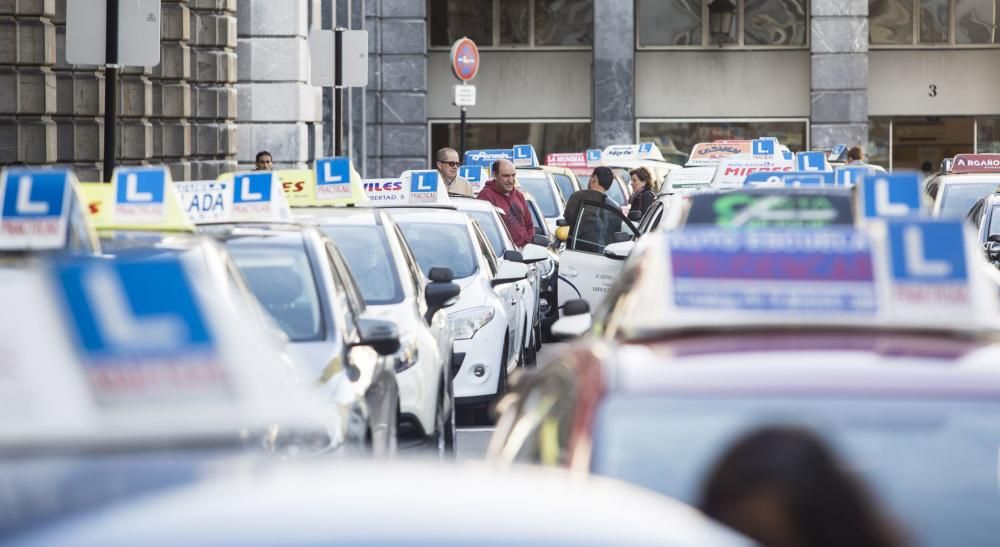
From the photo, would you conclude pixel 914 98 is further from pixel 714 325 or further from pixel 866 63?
pixel 714 325

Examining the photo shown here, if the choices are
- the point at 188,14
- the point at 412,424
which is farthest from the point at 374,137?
the point at 412,424

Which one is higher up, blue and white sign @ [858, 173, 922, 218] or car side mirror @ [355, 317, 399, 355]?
blue and white sign @ [858, 173, 922, 218]

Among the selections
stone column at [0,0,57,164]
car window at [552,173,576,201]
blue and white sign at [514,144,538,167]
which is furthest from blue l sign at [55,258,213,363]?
blue and white sign at [514,144,538,167]

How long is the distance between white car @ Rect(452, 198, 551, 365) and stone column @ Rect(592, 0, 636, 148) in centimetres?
2263

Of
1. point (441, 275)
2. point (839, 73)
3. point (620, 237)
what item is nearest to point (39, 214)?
point (441, 275)

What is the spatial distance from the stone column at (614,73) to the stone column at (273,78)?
1248 centimetres

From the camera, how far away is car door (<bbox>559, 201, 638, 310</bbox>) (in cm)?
1700

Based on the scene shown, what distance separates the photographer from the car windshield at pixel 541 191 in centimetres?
2442

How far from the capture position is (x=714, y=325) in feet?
16.2

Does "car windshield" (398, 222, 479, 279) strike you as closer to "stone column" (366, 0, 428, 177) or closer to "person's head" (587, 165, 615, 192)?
"person's head" (587, 165, 615, 192)

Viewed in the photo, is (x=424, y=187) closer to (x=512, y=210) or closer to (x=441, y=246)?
(x=441, y=246)

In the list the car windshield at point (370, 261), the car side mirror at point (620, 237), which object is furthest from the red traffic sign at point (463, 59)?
the car windshield at point (370, 261)

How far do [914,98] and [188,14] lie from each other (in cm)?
2208

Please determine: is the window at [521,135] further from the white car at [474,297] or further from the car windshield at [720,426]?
the car windshield at [720,426]
